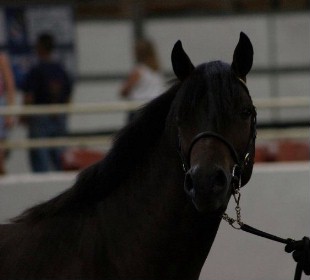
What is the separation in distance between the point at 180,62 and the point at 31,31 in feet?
23.2

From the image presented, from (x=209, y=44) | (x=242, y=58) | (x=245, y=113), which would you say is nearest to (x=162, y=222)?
(x=245, y=113)

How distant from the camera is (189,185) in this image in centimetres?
414

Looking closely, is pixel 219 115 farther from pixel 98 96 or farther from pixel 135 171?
pixel 98 96

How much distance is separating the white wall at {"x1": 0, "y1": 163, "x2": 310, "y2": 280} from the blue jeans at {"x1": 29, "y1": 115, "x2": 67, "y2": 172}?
53 centimetres

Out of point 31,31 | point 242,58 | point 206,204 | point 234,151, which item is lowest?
point 31,31

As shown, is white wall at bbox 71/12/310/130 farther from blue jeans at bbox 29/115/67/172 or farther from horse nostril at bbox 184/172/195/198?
horse nostril at bbox 184/172/195/198

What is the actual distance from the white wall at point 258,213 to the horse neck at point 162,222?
10.1ft

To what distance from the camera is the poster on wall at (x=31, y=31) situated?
1125cm

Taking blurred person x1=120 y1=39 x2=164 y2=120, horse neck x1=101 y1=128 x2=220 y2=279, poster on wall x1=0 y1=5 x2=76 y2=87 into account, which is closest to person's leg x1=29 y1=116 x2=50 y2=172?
blurred person x1=120 y1=39 x2=164 y2=120

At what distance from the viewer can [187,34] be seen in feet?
38.7

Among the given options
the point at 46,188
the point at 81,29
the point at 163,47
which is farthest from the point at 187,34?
the point at 46,188

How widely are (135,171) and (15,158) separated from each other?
15.1 ft

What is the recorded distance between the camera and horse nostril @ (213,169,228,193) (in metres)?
4.08

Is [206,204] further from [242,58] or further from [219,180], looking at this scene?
[242,58]
